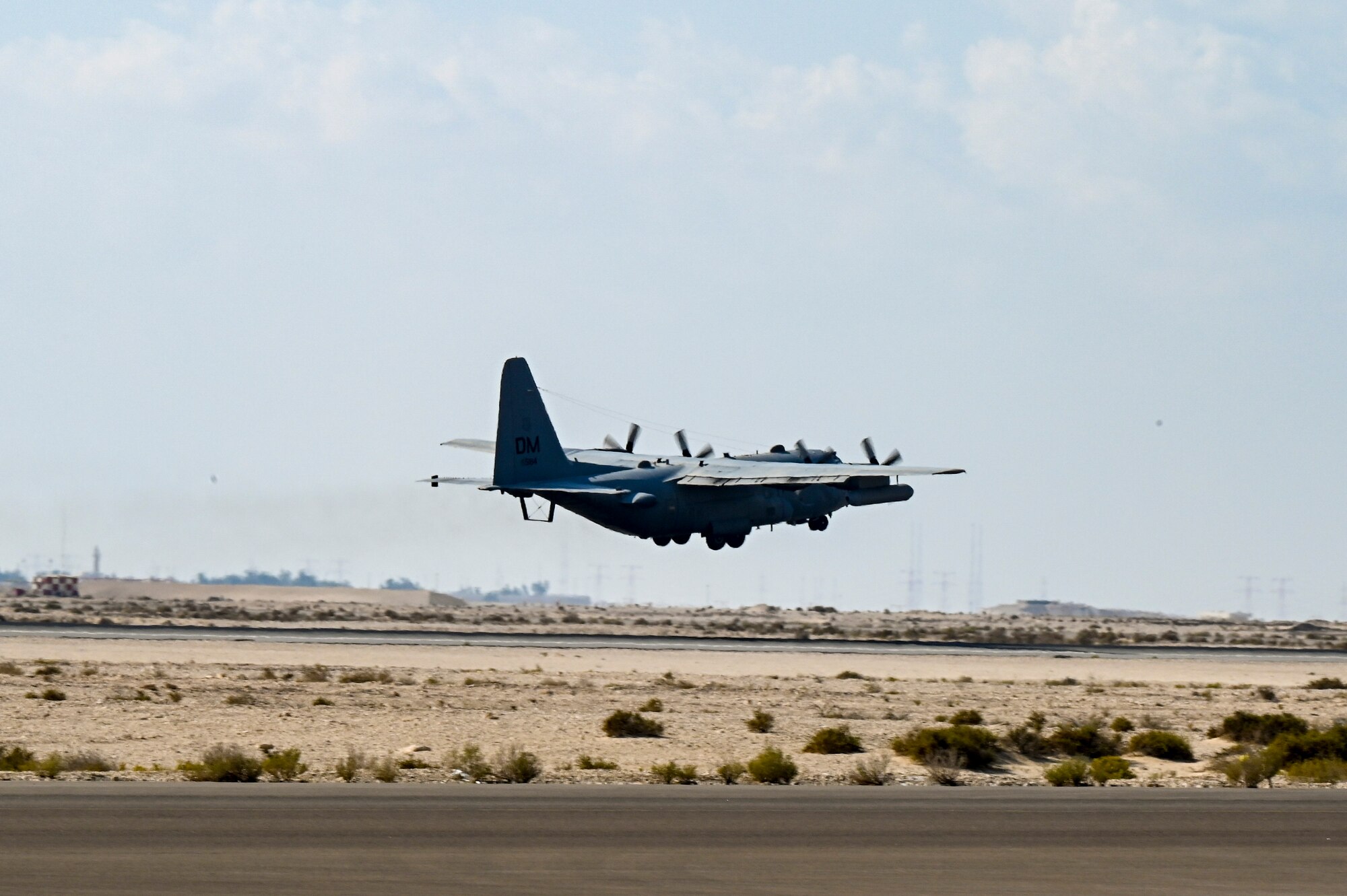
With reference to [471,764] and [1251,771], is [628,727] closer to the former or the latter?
[471,764]

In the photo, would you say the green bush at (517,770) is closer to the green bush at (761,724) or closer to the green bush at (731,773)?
the green bush at (731,773)

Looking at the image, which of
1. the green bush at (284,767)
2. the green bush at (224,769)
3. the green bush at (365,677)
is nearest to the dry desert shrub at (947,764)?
the green bush at (284,767)

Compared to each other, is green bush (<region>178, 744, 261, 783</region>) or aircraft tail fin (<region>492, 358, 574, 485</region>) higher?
aircraft tail fin (<region>492, 358, 574, 485</region>)

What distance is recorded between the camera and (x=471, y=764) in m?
29.4

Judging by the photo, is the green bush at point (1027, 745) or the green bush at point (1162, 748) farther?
the green bush at point (1162, 748)

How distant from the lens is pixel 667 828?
21.3 metres

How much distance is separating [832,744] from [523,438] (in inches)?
1685

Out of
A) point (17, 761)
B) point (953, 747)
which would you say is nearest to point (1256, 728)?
point (953, 747)

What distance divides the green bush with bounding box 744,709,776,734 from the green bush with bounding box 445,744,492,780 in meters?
11.0

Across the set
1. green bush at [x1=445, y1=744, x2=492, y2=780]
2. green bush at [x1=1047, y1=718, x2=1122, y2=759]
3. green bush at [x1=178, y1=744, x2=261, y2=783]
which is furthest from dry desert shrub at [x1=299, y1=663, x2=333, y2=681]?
green bush at [x1=1047, y1=718, x2=1122, y2=759]

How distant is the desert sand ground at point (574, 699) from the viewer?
3544 centimetres

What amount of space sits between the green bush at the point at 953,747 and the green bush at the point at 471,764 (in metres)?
9.58

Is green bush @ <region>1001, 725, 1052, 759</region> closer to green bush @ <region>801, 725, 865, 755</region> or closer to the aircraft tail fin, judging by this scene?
green bush @ <region>801, 725, 865, 755</region>

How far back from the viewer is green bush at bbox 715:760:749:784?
95.4 ft
